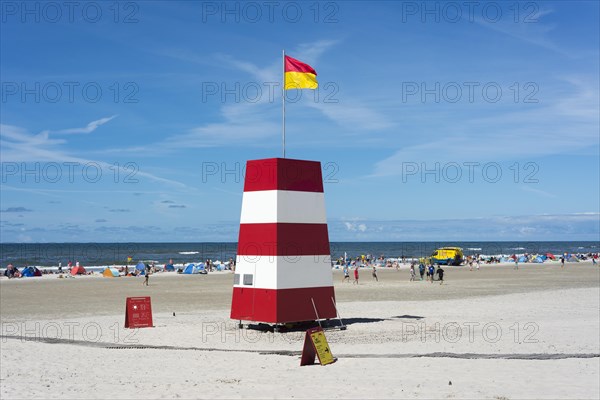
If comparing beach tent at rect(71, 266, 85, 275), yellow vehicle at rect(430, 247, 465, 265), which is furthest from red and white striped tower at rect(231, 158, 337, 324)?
yellow vehicle at rect(430, 247, 465, 265)

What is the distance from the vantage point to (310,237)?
61.5 feet

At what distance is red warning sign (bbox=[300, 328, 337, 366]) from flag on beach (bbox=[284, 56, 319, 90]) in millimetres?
8203

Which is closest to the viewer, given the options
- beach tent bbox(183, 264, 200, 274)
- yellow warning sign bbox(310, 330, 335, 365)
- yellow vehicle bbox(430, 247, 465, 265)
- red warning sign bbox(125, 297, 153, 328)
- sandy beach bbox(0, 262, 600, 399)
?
sandy beach bbox(0, 262, 600, 399)

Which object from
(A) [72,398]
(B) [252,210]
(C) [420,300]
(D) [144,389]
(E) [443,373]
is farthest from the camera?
(C) [420,300]

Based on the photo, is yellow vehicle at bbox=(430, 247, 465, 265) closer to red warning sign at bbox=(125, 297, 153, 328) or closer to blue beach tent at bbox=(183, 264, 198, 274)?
blue beach tent at bbox=(183, 264, 198, 274)

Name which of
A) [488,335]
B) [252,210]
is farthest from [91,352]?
[488,335]

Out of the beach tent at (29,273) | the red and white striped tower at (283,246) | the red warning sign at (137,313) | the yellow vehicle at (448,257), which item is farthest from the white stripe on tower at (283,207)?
the yellow vehicle at (448,257)

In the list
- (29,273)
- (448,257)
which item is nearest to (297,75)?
(29,273)

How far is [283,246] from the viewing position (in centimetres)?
1802

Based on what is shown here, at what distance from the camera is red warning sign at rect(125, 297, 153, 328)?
1933 cm

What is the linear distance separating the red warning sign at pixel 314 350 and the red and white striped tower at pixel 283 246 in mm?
4506

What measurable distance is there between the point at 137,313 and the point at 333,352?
23.9 ft

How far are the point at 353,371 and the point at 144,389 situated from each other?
12.7 feet

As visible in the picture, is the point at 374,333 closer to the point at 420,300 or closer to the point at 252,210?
the point at 252,210
